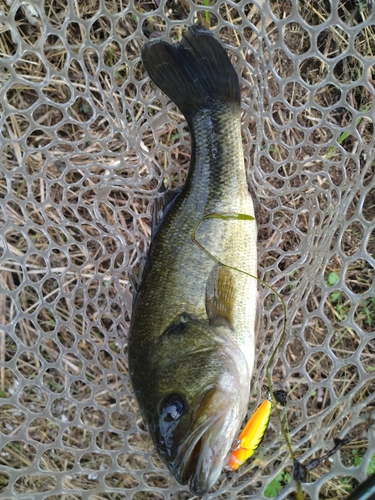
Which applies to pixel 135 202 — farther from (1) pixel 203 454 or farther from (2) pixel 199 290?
(1) pixel 203 454

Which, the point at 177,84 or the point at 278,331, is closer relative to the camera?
the point at 177,84

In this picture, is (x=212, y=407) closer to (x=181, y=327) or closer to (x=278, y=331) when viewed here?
(x=181, y=327)

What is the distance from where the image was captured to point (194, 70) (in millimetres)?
2328

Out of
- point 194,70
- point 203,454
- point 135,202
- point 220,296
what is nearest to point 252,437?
point 203,454

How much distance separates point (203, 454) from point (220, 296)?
2.26ft

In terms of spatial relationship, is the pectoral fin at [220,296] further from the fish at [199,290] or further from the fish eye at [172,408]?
the fish eye at [172,408]

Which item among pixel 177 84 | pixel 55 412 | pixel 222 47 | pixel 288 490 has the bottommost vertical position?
pixel 55 412

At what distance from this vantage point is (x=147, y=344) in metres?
2.12

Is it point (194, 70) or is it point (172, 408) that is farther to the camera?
point (194, 70)

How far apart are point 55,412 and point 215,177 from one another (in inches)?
74.5

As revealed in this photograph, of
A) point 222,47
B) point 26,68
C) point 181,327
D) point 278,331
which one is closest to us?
point 181,327

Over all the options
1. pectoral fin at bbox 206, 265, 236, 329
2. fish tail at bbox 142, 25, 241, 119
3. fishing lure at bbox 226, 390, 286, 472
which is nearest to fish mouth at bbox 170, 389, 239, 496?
fishing lure at bbox 226, 390, 286, 472

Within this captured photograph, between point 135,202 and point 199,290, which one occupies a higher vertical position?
point 135,202

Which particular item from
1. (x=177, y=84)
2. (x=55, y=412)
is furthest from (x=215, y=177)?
(x=55, y=412)
